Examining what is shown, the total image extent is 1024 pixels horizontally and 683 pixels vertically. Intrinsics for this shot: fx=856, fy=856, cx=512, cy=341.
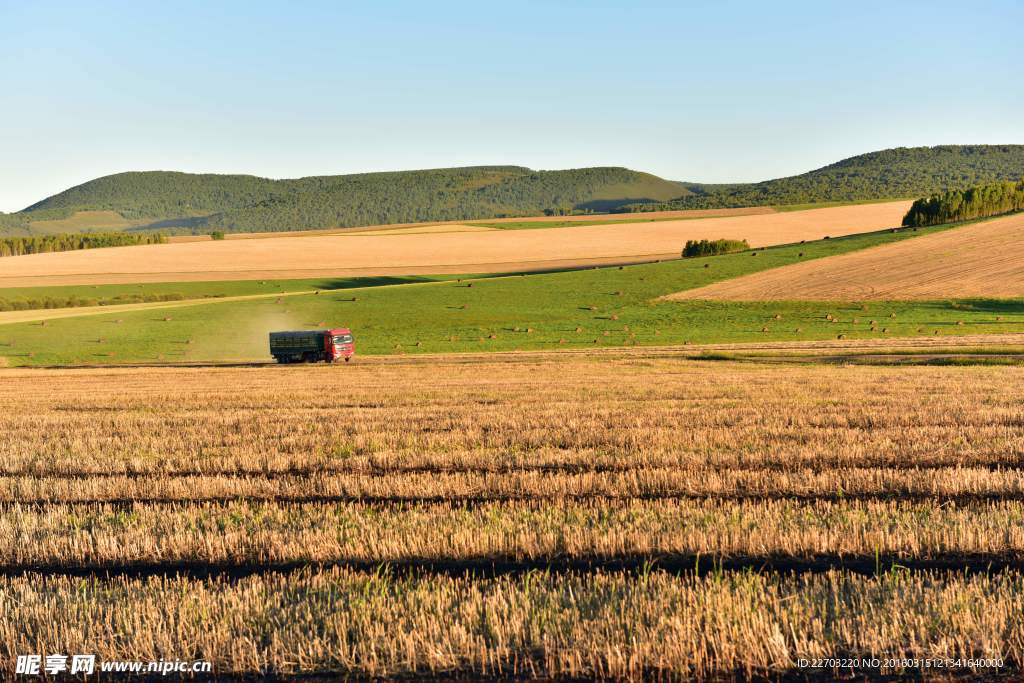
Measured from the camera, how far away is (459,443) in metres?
15.7

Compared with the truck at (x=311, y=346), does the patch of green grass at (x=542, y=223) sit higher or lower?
higher

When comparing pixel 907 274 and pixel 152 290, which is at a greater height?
pixel 152 290

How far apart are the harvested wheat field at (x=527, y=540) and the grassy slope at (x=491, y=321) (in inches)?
1374

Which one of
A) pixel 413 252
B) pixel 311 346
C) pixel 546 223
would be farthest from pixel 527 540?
pixel 546 223

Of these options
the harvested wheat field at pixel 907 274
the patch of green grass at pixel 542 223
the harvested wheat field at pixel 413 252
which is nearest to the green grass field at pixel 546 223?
the patch of green grass at pixel 542 223

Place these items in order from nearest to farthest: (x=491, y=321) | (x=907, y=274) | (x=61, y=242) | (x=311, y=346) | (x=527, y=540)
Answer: (x=527, y=540)
(x=311, y=346)
(x=491, y=321)
(x=907, y=274)
(x=61, y=242)

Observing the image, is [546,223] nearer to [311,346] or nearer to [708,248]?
[708,248]

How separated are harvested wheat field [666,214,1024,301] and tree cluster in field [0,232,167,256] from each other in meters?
120

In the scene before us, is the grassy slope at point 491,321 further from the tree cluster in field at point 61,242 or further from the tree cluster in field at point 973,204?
the tree cluster in field at point 61,242

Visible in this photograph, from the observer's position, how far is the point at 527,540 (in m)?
8.75

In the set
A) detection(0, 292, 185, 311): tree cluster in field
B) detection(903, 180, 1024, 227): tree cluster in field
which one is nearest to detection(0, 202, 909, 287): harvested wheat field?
detection(0, 292, 185, 311): tree cluster in field

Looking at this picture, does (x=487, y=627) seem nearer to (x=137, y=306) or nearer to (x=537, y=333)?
(x=537, y=333)

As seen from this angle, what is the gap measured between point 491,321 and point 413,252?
193 feet

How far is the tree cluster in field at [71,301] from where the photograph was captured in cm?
7641
